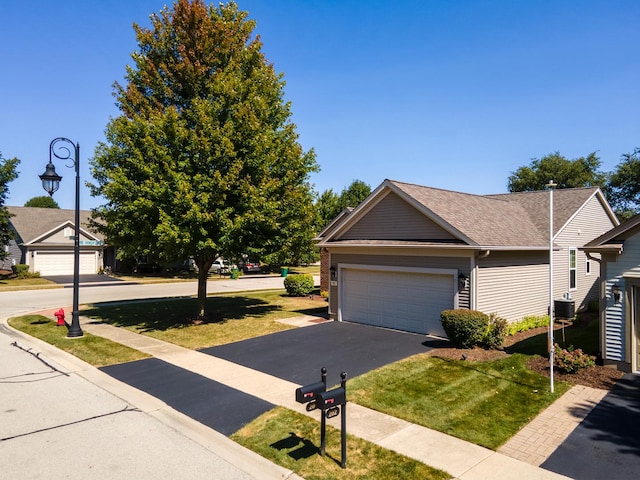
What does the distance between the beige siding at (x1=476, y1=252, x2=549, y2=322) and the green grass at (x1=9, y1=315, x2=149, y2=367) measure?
11.1 m

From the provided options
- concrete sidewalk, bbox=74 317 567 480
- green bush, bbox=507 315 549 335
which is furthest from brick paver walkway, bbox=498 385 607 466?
green bush, bbox=507 315 549 335

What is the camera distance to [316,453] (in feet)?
22.8

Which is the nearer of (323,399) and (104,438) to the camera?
(323,399)

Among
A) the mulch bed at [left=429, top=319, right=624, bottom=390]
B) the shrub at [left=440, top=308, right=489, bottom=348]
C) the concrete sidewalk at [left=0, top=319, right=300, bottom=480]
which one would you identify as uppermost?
the shrub at [left=440, top=308, right=489, bottom=348]

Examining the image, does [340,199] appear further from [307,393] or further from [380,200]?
[307,393]

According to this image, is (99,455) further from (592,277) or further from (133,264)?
(133,264)

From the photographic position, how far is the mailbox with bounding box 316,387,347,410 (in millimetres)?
6250

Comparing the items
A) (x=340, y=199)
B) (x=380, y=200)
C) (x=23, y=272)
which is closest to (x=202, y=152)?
(x=380, y=200)

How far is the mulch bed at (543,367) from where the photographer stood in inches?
393

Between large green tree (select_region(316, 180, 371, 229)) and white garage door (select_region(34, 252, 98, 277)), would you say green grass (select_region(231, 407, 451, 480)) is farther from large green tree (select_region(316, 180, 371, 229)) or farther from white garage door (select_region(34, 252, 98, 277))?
large green tree (select_region(316, 180, 371, 229))

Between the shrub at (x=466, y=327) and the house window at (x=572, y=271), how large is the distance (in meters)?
8.77

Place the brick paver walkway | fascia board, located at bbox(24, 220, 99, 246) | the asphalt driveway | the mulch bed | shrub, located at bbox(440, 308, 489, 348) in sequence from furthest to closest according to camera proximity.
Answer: fascia board, located at bbox(24, 220, 99, 246) < shrub, located at bbox(440, 308, 489, 348) < the mulch bed < the asphalt driveway < the brick paver walkway

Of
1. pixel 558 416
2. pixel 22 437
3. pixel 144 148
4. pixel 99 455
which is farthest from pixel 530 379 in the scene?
pixel 144 148

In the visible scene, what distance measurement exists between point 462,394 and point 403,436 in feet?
8.29
